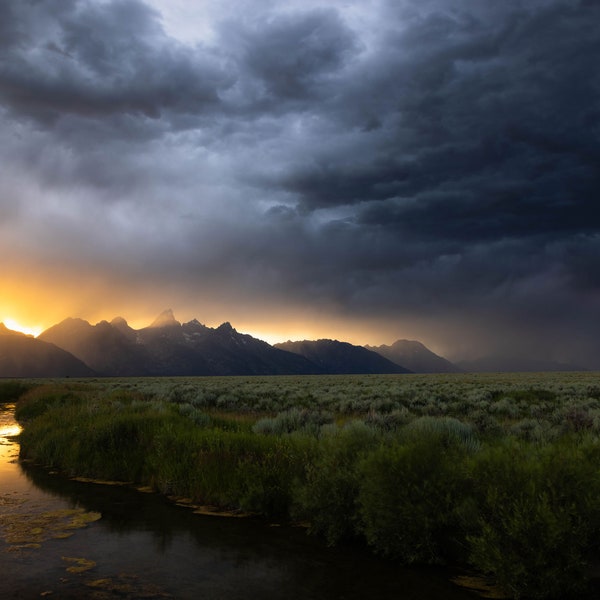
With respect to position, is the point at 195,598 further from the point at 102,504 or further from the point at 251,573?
the point at 102,504

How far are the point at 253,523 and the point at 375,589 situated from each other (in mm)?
3361

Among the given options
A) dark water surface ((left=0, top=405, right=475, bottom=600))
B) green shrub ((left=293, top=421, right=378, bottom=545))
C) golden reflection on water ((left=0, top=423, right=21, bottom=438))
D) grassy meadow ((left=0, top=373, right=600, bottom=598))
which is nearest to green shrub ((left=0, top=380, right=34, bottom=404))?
golden reflection on water ((left=0, top=423, right=21, bottom=438))

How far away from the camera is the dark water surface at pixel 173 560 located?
20.7 feet

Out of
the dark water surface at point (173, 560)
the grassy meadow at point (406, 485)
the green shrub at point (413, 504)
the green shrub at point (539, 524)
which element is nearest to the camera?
the green shrub at point (539, 524)

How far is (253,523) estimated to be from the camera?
9.23 metres

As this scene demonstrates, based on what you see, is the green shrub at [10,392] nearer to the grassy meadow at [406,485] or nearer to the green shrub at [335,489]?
the grassy meadow at [406,485]

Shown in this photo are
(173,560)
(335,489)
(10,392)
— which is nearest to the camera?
(173,560)

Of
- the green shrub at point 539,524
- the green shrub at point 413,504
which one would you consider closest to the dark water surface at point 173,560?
the green shrub at point 413,504

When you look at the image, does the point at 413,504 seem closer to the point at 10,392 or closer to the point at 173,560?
the point at 173,560

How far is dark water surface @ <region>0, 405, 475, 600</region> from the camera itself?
631cm

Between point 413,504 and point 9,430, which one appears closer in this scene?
point 413,504

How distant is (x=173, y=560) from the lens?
24.3 ft

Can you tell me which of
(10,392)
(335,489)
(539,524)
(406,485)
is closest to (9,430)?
(335,489)

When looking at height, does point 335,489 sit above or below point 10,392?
above
